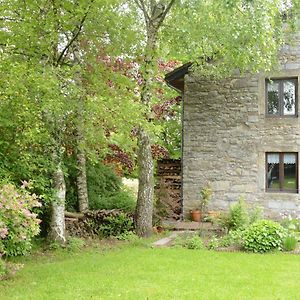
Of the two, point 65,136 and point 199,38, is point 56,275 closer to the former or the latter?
point 65,136

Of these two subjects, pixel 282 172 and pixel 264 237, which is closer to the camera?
pixel 264 237

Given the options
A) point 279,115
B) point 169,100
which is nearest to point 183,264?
point 279,115

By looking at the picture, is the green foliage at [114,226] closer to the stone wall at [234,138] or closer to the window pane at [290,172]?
the stone wall at [234,138]

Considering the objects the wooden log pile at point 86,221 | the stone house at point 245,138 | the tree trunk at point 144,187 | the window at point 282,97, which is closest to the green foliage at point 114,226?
the wooden log pile at point 86,221

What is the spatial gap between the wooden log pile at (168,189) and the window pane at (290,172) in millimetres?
3411

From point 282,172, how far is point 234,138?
172 cm

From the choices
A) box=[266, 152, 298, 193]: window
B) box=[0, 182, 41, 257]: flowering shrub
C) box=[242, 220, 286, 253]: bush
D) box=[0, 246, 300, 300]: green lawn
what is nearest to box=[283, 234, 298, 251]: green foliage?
box=[242, 220, 286, 253]: bush

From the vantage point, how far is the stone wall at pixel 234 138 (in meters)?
13.7

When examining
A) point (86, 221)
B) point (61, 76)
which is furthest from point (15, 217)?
point (86, 221)

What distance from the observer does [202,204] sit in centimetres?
1434

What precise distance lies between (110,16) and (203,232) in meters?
5.93

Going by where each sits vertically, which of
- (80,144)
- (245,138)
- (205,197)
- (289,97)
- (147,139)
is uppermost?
(289,97)

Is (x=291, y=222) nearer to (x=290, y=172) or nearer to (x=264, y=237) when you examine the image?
(x=290, y=172)

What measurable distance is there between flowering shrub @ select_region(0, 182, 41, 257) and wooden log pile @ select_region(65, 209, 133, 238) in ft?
13.2
